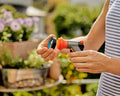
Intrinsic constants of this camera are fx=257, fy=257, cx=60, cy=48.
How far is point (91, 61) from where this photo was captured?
80 cm

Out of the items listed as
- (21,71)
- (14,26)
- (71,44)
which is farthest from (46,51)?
(14,26)

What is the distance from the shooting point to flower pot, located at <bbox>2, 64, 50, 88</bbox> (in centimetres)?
199

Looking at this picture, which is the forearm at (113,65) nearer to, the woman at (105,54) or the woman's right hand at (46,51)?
the woman at (105,54)

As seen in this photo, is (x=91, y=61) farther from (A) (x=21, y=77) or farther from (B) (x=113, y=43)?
(A) (x=21, y=77)

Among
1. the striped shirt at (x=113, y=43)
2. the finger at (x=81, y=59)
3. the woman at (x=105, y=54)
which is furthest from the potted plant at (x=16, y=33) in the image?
the finger at (x=81, y=59)

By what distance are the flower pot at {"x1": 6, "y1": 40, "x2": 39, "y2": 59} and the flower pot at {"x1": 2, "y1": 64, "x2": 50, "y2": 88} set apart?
0.22 metres

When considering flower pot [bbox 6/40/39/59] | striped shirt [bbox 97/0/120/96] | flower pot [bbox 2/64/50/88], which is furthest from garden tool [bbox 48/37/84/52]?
flower pot [bbox 6/40/39/59]

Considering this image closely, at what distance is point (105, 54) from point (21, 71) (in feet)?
3.53

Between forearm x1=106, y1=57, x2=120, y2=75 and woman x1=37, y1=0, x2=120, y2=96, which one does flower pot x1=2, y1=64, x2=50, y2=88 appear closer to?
woman x1=37, y1=0, x2=120, y2=96

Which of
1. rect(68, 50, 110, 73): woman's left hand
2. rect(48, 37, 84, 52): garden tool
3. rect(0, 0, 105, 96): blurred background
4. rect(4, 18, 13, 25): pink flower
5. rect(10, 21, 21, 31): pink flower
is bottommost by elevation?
rect(0, 0, 105, 96): blurred background

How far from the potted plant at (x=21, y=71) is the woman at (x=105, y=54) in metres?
0.98

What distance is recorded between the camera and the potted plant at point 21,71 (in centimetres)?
200

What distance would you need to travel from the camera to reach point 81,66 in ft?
2.67

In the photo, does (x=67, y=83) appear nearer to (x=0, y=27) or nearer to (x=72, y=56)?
(x=0, y=27)
